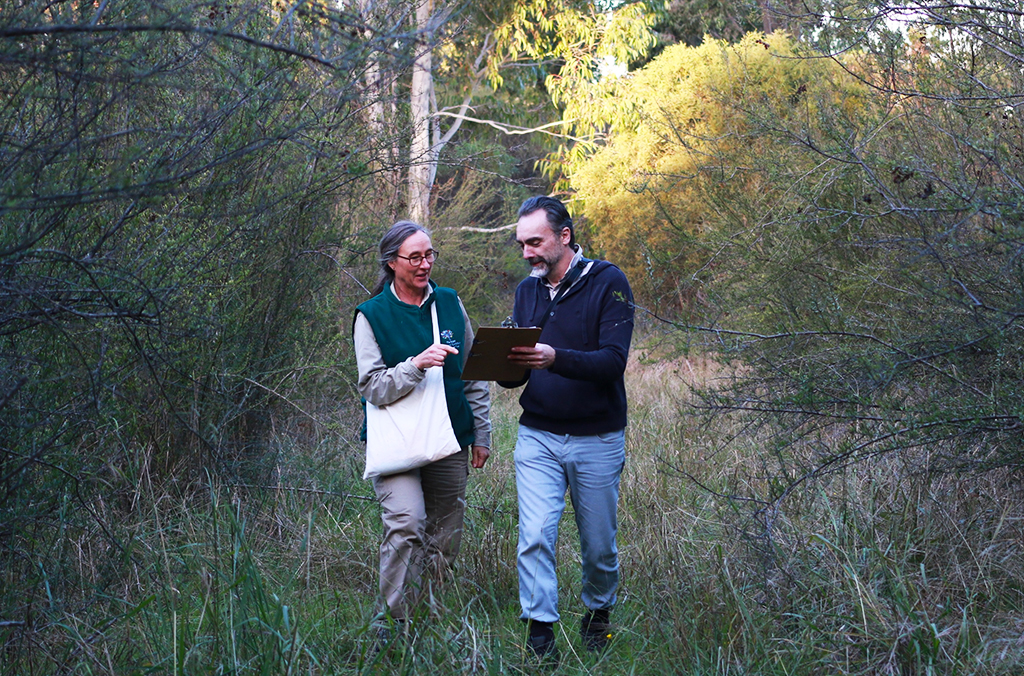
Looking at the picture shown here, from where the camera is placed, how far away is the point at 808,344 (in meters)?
6.22

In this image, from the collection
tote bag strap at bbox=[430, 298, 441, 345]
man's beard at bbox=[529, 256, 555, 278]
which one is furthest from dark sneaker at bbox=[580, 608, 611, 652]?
man's beard at bbox=[529, 256, 555, 278]

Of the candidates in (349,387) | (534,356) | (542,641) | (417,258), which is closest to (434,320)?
(417,258)

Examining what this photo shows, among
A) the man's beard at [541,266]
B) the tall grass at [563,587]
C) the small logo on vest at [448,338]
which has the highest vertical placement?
the man's beard at [541,266]

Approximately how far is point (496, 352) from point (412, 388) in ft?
1.41

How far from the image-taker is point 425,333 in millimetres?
4441

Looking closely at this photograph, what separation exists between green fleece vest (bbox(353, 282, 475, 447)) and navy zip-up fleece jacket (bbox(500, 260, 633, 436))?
27 cm

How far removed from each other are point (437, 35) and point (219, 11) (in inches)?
31.8

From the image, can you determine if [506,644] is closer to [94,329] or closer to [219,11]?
[94,329]

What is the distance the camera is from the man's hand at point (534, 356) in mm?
4020

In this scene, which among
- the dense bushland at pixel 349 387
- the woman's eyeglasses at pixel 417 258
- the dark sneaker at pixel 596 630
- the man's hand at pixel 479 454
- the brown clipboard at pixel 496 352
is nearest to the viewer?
the dense bushland at pixel 349 387

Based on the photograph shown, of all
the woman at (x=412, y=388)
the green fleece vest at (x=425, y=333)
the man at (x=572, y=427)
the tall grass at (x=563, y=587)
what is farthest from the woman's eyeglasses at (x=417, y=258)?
the tall grass at (x=563, y=587)

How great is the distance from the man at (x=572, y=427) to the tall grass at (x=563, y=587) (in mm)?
213

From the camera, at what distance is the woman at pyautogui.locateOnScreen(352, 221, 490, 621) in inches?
164

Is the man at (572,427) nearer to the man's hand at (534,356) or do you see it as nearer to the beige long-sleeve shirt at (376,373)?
the man's hand at (534,356)
